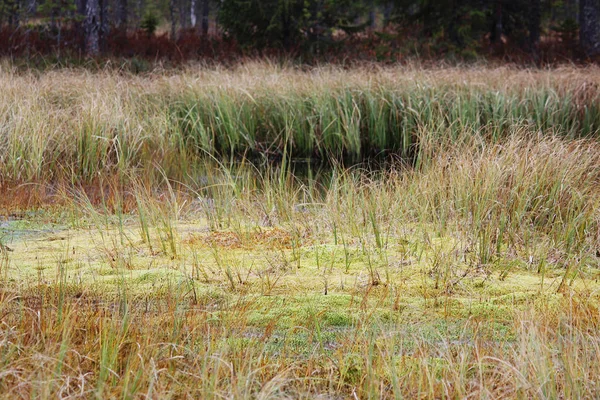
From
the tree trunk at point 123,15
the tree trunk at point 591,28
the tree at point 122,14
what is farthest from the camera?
the tree at point 122,14

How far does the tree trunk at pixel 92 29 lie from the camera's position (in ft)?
41.8

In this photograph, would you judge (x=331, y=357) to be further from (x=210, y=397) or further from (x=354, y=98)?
(x=354, y=98)

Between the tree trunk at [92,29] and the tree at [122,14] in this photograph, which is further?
the tree at [122,14]

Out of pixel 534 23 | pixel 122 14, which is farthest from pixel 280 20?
pixel 122 14

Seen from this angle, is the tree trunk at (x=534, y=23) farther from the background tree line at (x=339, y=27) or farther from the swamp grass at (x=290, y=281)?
the swamp grass at (x=290, y=281)

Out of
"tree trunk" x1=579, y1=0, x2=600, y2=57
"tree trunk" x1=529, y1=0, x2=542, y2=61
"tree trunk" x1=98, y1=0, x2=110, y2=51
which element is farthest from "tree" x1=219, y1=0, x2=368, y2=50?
"tree trunk" x1=579, y1=0, x2=600, y2=57

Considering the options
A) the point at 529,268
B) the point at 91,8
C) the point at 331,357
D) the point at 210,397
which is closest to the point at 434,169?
the point at 529,268

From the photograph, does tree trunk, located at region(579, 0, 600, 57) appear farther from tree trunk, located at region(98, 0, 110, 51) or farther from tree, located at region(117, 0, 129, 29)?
tree, located at region(117, 0, 129, 29)

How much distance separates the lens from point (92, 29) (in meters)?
12.9

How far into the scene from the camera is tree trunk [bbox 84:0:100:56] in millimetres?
12742

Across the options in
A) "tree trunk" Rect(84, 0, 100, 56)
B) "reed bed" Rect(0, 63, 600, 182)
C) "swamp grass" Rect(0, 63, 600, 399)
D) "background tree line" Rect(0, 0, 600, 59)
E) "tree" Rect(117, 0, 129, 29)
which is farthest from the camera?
"tree" Rect(117, 0, 129, 29)

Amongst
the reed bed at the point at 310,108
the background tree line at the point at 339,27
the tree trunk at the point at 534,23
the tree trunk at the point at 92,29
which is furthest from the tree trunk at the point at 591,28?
the tree trunk at the point at 92,29

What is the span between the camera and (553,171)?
14.6 ft

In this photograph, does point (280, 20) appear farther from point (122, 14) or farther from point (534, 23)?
point (122, 14)
